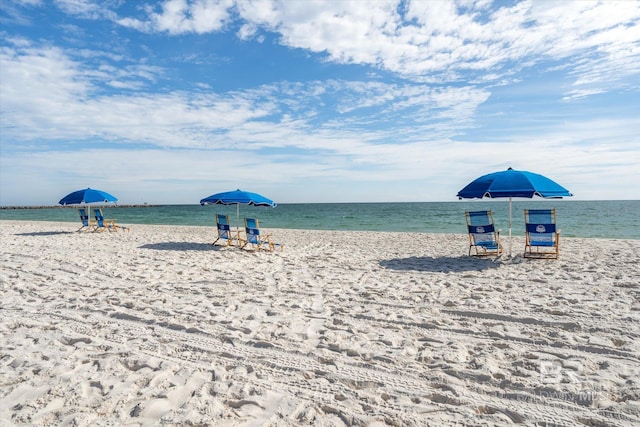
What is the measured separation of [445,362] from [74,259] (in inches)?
278

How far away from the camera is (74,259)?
296 inches

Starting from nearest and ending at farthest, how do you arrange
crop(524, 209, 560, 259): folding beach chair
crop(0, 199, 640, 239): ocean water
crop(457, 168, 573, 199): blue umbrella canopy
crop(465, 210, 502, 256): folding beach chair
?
crop(457, 168, 573, 199): blue umbrella canopy → crop(524, 209, 560, 259): folding beach chair → crop(465, 210, 502, 256): folding beach chair → crop(0, 199, 640, 239): ocean water

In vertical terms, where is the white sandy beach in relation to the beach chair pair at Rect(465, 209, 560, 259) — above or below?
below

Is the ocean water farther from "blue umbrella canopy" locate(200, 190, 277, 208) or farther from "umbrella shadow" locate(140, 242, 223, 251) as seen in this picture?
"umbrella shadow" locate(140, 242, 223, 251)

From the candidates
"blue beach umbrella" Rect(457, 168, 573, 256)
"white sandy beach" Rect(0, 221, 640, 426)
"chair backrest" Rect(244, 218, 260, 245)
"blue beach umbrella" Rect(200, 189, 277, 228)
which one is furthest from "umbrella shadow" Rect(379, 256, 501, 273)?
"blue beach umbrella" Rect(200, 189, 277, 228)

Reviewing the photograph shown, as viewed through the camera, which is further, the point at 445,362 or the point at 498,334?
the point at 498,334

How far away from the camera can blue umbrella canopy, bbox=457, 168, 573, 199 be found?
6578mm

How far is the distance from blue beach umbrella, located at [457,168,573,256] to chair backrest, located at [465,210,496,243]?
22.3 inches

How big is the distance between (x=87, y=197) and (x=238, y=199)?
6.45m

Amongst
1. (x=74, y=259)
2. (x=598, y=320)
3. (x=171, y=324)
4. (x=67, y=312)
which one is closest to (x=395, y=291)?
(x=598, y=320)

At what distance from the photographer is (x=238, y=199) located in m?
9.12

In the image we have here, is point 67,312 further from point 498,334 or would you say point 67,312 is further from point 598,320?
point 598,320

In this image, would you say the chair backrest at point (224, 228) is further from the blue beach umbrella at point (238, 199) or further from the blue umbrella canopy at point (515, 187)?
the blue umbrella canopy at point (515, 187)

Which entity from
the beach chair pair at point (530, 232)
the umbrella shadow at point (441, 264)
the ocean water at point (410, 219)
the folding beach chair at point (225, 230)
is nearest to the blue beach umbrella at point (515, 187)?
the beach chair pair at point (530, 232)
